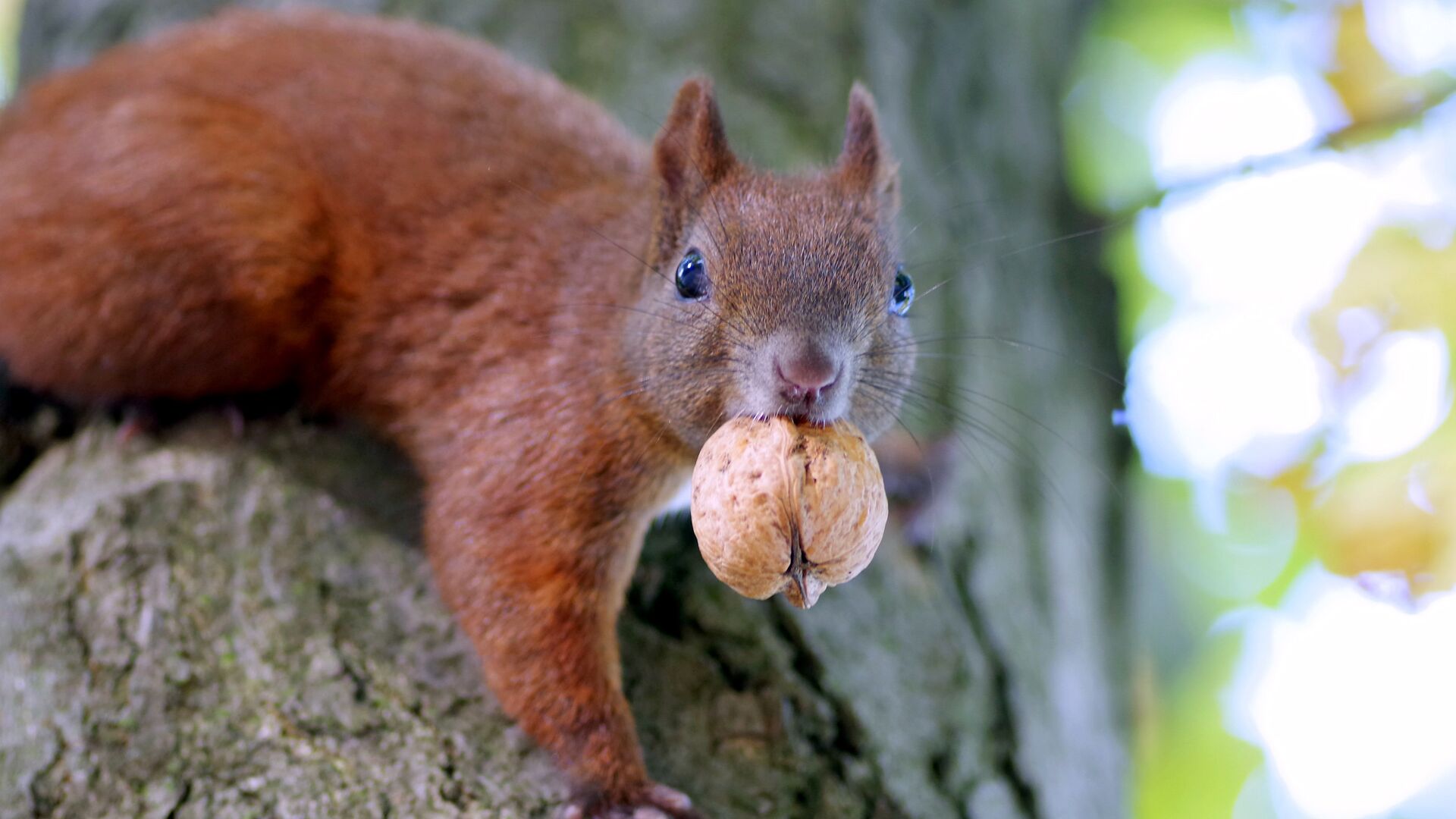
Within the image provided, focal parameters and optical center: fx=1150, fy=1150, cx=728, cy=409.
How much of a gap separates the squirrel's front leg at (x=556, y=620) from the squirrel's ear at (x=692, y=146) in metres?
0.83

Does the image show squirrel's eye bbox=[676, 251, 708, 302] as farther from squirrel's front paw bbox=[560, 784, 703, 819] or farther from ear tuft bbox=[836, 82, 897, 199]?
squirrel's front paw bbox=[560, 784, 703, 819]

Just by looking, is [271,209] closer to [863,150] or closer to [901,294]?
[863,150]

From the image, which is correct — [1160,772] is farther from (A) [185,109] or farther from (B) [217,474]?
(A) [185,109]

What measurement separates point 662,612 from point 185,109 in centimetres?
191

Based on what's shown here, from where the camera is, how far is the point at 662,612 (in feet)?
9.88

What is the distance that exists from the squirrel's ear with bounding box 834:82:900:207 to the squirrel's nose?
0.81 metres

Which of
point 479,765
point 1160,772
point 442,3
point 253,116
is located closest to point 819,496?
point 479,765

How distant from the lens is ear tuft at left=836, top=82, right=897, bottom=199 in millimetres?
2826

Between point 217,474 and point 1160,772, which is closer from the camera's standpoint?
point 217,474

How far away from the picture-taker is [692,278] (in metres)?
2.53

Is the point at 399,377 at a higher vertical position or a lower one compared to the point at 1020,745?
lower

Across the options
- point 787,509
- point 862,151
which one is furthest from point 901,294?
point 787,509

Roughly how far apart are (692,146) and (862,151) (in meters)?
0.44

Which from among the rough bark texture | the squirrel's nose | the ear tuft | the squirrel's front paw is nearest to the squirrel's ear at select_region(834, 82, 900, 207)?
the ear tuft
